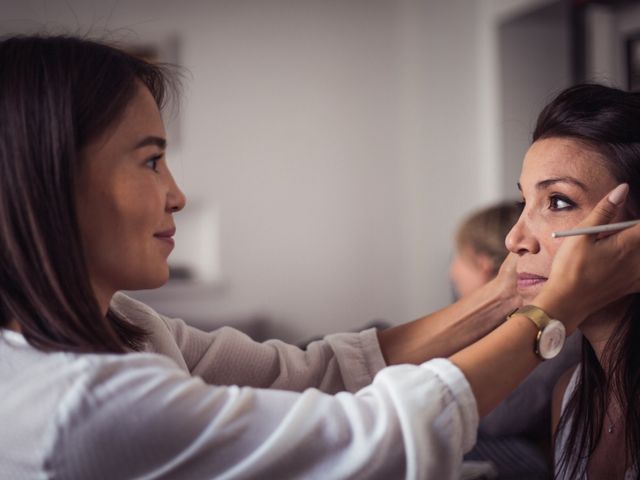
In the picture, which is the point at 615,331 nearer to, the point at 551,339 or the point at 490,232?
the point at 551,339

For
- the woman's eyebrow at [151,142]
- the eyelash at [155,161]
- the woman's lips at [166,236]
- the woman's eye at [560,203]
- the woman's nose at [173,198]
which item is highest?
the woman's eyebrow at [151,142]

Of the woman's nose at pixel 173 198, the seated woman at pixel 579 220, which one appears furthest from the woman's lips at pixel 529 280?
the woman's nose at pixel 173 198

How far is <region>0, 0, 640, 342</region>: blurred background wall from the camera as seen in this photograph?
4.23 metres

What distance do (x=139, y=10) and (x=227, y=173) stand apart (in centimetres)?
109

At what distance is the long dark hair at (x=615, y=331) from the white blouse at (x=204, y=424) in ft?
1.64

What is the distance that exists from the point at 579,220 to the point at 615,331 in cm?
21

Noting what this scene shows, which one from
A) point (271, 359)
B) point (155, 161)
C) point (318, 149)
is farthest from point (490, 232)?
point (318, 149)

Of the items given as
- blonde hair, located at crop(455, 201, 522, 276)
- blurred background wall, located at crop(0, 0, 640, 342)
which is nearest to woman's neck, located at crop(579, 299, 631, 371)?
blonde hair, located at crop(455, 201, 522, 276)

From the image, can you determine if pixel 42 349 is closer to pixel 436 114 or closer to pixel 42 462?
pixel 42 462

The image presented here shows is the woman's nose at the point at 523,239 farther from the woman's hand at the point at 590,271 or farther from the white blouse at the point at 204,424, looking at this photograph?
the white blouse at the point at 204,424

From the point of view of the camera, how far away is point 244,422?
789mm

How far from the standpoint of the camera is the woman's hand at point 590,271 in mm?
891

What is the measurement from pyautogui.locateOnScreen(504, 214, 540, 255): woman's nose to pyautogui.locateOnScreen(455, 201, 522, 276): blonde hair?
103cm

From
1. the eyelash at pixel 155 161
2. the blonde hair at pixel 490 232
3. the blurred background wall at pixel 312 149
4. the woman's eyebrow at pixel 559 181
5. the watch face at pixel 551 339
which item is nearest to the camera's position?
the watch face at pixel 551 339
